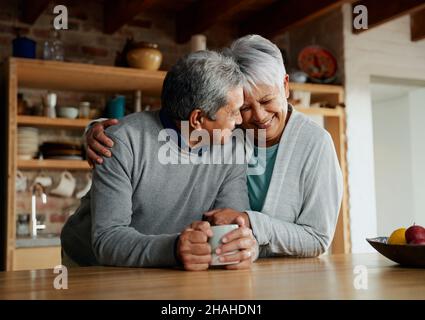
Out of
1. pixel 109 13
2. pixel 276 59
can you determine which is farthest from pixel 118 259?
pixel 109 13

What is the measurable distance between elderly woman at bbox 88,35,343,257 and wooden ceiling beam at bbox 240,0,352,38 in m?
2.28

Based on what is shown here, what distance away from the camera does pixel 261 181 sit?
6.06 ft

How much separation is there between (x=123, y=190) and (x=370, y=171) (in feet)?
11.4

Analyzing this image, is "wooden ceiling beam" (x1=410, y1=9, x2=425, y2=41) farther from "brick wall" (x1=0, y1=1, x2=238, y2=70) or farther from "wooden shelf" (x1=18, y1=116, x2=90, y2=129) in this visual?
"wooden shelf" (x1=18, y1=116, x2=90, y2=129)

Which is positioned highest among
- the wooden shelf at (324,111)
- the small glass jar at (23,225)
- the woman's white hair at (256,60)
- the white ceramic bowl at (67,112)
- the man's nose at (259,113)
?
the wooden shelf at (324,111)

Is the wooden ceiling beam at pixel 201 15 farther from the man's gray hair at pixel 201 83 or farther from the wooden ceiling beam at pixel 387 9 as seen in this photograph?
the man's gray hair at pixel 201 83

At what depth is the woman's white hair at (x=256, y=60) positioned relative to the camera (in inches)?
69.4

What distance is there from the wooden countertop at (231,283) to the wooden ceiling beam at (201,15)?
110 inches

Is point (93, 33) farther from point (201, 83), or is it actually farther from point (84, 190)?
point (201, 83)

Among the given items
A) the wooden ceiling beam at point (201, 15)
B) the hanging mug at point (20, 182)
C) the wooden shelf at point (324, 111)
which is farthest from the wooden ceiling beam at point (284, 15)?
the hanging mug at point (20, 182)

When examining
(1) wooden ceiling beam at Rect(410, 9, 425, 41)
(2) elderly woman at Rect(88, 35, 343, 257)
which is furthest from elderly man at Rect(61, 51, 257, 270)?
(1) wooden ceiling beam at Rect(410, 9, 425, 41)

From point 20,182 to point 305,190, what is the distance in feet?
9.31

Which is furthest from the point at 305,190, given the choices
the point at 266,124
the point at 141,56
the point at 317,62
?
the point at 317,62
